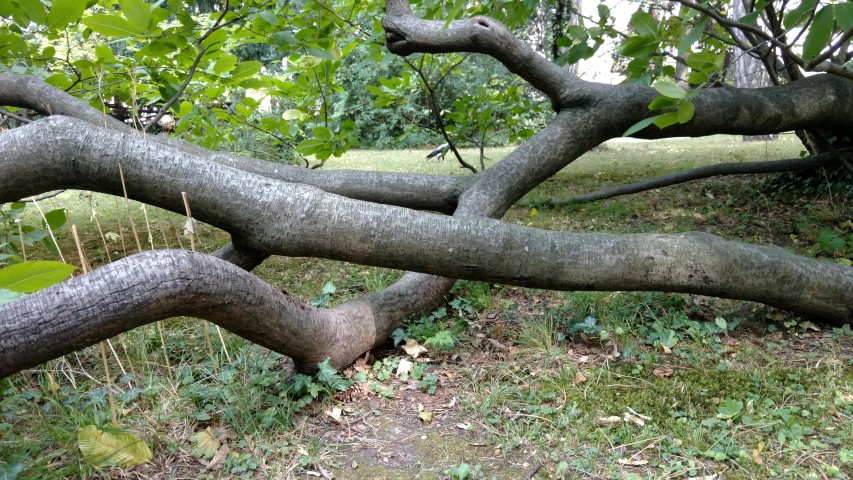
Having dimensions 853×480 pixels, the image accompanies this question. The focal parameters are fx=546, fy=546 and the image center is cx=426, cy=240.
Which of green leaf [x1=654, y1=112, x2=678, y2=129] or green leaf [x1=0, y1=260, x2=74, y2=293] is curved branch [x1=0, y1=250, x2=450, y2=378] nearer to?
green leaf [x1=0, y1=260, x2=74, y2=293]

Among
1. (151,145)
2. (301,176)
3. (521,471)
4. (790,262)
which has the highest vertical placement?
(151,145)

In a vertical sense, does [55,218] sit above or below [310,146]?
below

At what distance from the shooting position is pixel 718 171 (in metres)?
4.80

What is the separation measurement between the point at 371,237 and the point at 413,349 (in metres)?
0.81

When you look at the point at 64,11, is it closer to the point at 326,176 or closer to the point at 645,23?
the point at 326,176

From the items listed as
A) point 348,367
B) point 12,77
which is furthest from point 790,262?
point 12,77

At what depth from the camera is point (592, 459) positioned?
2.01 metres

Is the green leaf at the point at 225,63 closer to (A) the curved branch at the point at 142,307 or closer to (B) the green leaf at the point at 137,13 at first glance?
(B) the green leaf at the point at 137,13

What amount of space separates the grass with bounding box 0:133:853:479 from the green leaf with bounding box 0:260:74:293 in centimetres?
139

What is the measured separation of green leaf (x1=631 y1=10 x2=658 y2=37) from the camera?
7.92ft

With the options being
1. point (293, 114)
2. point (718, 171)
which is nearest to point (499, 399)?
point (293, 114)

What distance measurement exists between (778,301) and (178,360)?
3126 millimetres

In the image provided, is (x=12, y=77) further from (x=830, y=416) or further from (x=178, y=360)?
(x=830, y=416)

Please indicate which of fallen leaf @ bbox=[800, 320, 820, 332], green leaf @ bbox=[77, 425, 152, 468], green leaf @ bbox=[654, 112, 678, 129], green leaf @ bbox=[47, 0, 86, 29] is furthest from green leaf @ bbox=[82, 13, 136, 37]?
fallen leaf @ bbox=[800, 320, 820, 332]
